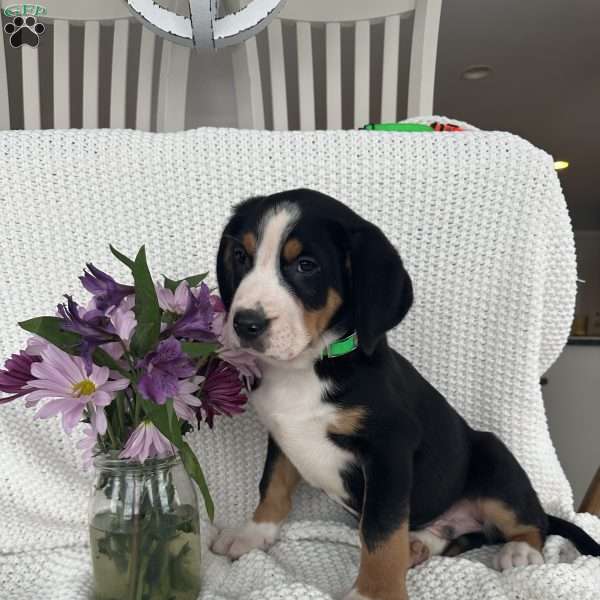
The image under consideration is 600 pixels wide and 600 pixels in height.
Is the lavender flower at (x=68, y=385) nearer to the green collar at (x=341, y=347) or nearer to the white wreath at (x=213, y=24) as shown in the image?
the green collar at (x=341, y=347)

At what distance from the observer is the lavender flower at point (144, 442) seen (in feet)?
2.08

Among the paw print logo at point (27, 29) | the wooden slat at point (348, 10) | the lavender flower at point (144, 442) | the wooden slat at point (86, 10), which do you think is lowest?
the lavender flower at point (144, 442)

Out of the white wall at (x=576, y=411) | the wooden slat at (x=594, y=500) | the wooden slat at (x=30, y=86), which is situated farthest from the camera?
the white wall at (x=576, y=411)

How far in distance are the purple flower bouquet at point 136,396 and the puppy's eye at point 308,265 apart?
0.11 m

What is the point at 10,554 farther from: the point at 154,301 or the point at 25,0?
the point at 25,0

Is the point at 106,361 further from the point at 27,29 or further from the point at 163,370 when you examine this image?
the point at 27,29

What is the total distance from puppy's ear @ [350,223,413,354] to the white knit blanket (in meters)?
0.27

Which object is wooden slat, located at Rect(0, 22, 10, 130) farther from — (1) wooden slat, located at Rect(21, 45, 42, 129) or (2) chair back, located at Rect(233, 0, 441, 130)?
(2) chair back, located at Rect(233, 0, 441, 130)

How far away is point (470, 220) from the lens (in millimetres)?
994

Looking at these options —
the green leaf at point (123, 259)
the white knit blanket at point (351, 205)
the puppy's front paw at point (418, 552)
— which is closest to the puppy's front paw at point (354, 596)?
the puppy's front paw at point (418, 552)

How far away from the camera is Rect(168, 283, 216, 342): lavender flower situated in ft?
2.07

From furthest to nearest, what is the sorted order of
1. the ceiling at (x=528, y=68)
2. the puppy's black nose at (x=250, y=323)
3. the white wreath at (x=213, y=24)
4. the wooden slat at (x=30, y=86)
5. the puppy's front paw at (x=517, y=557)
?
the ceiling at (x=528, y=68), the wooden slat at (x=30, y=86), the white wreath at (x=213, y=24), the puppy's front paw at (x=517, y=557), the puppy's black nose at (x=250, y=323)

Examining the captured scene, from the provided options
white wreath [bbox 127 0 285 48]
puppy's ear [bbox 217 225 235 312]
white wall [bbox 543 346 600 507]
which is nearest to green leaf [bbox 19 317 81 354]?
puppy's ear [bbox 217 225 235 312]

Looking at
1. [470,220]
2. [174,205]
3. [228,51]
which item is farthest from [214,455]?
[228,51]
